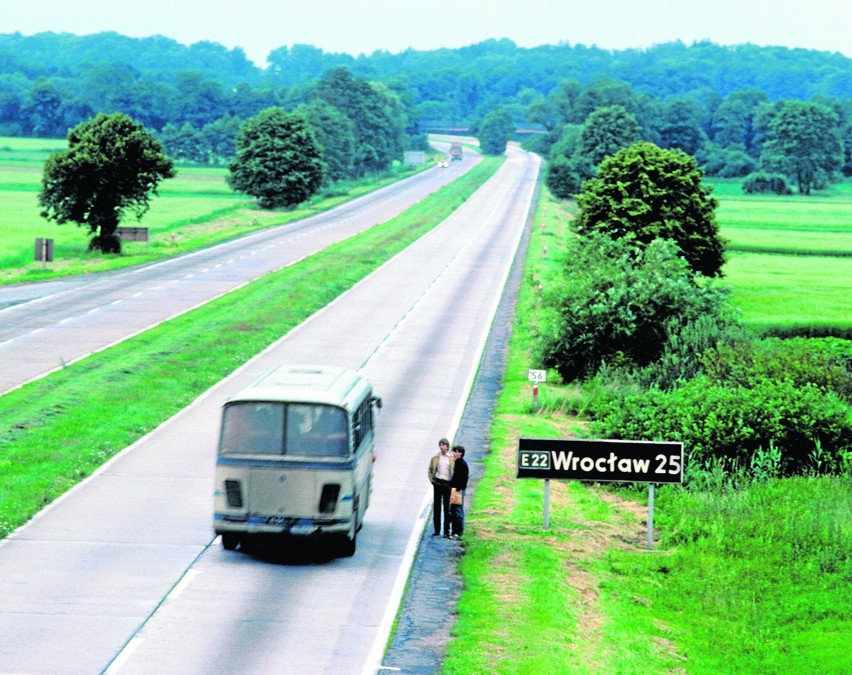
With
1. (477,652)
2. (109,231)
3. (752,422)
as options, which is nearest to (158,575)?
(477,652)

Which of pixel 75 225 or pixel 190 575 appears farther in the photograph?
pixel 75 225

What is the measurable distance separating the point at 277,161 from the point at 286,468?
88.2 meters

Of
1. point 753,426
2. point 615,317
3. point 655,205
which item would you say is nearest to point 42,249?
point 655,205

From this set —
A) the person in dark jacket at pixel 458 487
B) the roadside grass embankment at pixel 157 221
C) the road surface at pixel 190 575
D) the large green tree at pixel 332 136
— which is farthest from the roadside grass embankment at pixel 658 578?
the large green tree at pixel 332 136

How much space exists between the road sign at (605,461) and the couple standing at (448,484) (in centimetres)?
136

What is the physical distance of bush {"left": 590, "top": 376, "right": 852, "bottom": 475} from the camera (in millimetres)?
30438

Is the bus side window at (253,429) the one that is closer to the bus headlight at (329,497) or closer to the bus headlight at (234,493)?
the bus headlight at (234,493)

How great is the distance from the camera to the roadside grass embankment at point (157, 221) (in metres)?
67.8

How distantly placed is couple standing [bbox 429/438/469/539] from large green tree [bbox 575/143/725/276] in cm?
3430

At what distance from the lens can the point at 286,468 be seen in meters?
20.0

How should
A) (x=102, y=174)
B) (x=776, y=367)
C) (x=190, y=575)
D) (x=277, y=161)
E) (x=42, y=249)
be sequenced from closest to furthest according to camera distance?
(x=190, y=575)
(x=776, y=367)
(x=42, y=249)
(x=102, y=174)
(x=277, y=161)

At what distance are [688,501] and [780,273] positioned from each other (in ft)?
164

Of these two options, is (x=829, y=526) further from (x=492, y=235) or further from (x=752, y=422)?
(x=492, y=235)

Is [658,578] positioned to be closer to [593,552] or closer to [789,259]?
[593,552]
